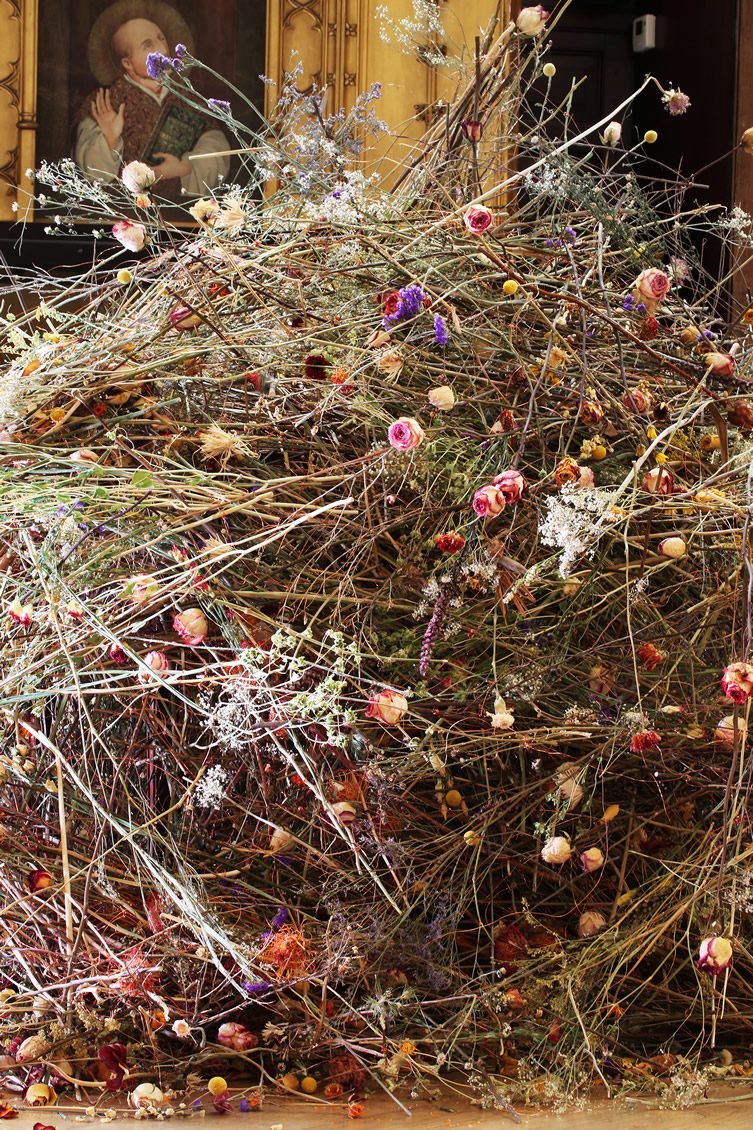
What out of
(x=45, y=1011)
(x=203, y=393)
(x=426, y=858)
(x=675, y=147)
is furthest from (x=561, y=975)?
(x=675, y=147)

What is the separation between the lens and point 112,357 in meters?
0.99

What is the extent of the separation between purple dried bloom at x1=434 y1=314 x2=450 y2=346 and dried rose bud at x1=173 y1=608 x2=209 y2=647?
0.29 m

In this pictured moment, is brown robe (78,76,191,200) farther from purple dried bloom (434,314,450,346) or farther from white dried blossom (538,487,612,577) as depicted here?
white dried blossom (538,487,612,577)

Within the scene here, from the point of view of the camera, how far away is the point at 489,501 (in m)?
0.80

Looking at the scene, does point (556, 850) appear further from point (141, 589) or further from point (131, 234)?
point (131, 234)

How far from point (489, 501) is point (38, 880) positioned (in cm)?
44

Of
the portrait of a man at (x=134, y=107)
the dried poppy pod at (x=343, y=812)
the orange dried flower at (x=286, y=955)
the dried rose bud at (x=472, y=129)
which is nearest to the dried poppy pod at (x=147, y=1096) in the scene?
the orange dried flower at (x=286, y=955)

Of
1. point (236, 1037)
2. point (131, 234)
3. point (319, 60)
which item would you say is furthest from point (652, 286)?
point (319, 60)

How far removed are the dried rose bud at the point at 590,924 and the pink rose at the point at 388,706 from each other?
0.75 ft

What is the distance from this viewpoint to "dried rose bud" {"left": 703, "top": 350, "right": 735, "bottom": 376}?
3.19ft

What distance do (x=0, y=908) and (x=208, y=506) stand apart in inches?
14.1

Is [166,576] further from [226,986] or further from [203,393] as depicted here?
[226,986]

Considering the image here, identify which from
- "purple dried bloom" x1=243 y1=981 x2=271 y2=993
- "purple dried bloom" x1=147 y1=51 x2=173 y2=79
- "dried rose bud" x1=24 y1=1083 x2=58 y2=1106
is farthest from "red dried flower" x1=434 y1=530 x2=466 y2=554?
"purple dried bloom" x1=147 y1=51 x2=173 y2=79

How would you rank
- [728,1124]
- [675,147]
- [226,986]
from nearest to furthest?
[728,1124] → [226,986] → [675,147]
